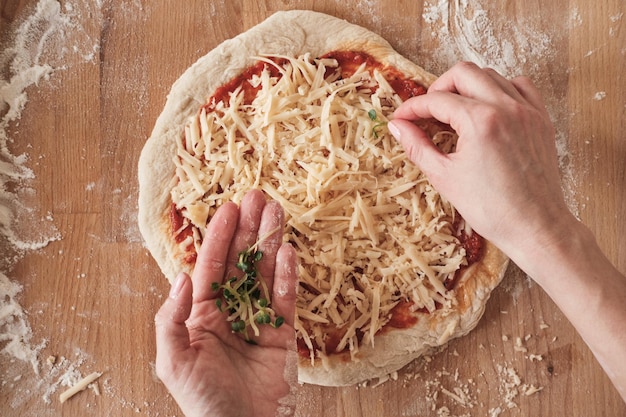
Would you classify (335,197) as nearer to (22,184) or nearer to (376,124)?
(376,124)

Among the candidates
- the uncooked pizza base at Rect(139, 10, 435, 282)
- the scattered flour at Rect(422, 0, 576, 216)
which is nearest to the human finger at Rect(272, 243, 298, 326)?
the uncooked pizza base at Rect(139, 10, 435, 282)

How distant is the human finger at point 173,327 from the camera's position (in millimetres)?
1715

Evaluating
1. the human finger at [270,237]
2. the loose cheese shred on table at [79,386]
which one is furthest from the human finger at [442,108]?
the loose cheese shred on table at [79,386]

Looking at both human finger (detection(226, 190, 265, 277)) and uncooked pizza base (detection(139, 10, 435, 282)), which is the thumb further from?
human finger (detection(226, 190, 265, 277))

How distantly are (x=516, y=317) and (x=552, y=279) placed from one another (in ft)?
1.83

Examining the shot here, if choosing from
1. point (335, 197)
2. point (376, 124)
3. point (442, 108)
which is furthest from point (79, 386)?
point (442, 108)

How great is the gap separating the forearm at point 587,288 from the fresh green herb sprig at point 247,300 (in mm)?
824

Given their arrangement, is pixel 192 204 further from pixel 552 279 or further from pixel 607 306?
pixel 607 306

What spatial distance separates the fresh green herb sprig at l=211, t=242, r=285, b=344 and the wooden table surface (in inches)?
22.6

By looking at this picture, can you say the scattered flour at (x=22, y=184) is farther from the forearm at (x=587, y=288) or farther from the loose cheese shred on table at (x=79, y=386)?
the forearm at (x=587, y=288)

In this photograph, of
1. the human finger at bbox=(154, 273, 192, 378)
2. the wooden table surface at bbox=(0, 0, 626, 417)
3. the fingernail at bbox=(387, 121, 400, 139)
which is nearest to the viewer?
the human finger at bbox=(154, 273, 192, 378)

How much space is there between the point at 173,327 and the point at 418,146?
3.17ft

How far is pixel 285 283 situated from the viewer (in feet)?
6.41

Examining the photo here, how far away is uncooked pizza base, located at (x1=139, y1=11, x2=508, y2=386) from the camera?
225 centimetres
